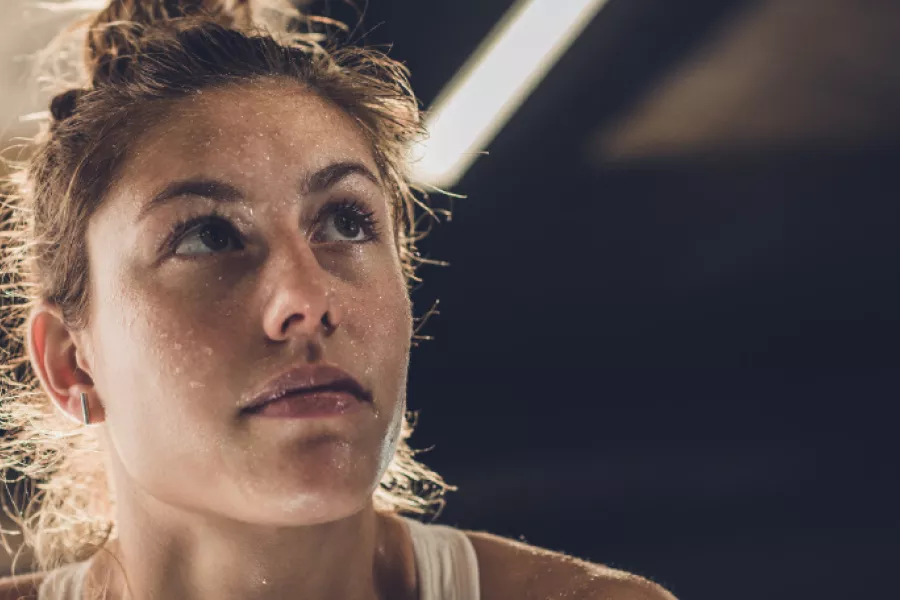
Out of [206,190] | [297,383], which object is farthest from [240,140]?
[297,383]

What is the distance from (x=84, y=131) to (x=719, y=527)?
3297 millimetres

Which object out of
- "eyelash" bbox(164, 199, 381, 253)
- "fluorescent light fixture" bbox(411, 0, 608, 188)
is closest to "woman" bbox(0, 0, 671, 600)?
"eyelash" bbox(164, 199, 381, 253)

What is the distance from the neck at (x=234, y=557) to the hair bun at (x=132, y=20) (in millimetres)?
631

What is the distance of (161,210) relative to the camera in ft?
3.34

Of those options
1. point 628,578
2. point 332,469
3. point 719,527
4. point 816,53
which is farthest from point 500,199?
point 332,469

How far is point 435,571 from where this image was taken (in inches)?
49.8

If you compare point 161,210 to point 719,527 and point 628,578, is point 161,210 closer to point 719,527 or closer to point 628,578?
point 628,578

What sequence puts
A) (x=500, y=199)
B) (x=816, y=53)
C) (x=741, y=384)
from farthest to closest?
(x=741, y=384)
(x=500, y=199)
(x=816, y=53)

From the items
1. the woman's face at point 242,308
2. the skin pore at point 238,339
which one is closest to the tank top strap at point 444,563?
the skin pore at point 238,339

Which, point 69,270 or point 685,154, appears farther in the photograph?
point 685,154

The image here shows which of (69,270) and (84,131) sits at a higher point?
(84,131)

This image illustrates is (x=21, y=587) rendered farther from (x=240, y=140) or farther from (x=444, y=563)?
(x=240, y=140)

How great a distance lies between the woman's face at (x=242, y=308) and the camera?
0.95m

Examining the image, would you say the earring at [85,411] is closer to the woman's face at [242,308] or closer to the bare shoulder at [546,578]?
the woman's face at [242,308]
